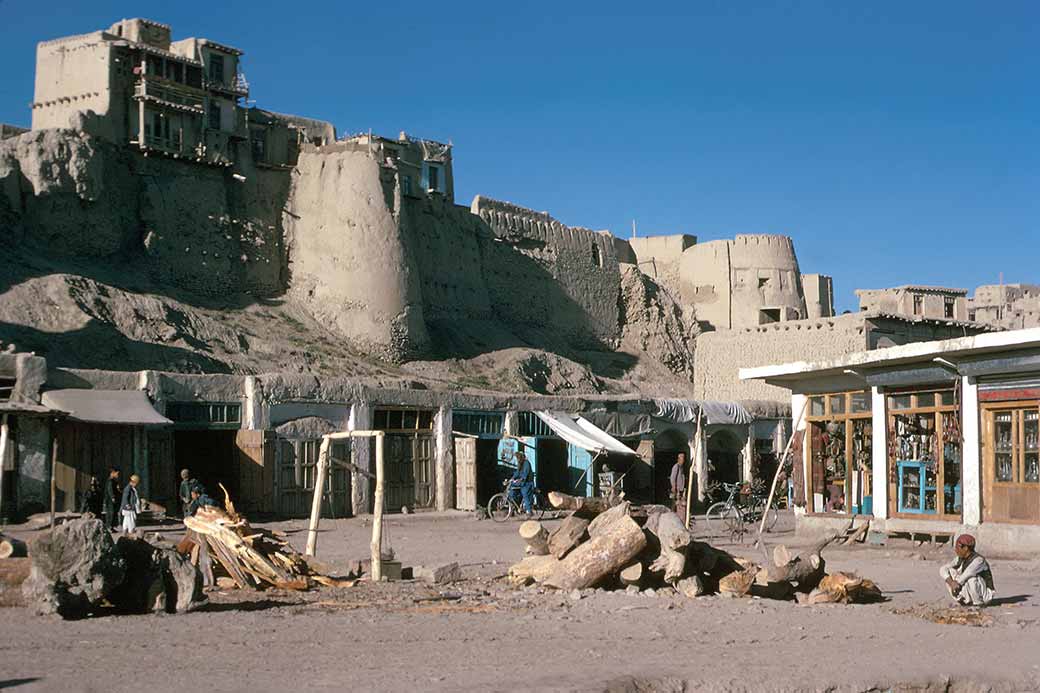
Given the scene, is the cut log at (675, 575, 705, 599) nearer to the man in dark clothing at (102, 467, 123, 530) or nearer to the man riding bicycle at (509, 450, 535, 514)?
the man in dark clothing at (102, 467, 123, 530)

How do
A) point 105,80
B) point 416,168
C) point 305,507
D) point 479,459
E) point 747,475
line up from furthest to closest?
point 416,168 → point 105,80 → point 747,475 → point 479,459 → point 305,507

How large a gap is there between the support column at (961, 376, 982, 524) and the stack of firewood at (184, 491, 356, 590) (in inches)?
331

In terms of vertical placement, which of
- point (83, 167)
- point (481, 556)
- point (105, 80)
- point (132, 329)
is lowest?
point (481, 556)

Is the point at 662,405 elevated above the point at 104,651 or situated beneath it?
elevated above

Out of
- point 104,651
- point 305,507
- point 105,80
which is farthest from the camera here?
point 105,80

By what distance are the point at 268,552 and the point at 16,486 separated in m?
7.94

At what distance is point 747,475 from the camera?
96.5 ft

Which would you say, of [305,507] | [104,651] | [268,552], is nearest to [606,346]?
[305,507]

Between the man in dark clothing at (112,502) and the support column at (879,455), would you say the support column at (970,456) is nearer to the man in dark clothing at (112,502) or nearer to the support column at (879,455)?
the support column at (879,455)

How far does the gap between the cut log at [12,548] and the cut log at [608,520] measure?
16.9 ft

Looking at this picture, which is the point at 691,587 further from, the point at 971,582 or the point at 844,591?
the point at 971,582

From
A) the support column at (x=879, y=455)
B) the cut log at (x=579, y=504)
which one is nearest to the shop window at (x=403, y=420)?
the support column at (x=879, y=455)

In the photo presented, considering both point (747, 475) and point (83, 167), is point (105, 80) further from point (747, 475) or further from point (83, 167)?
point (747, 475)

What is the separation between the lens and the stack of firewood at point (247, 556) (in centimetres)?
1210
